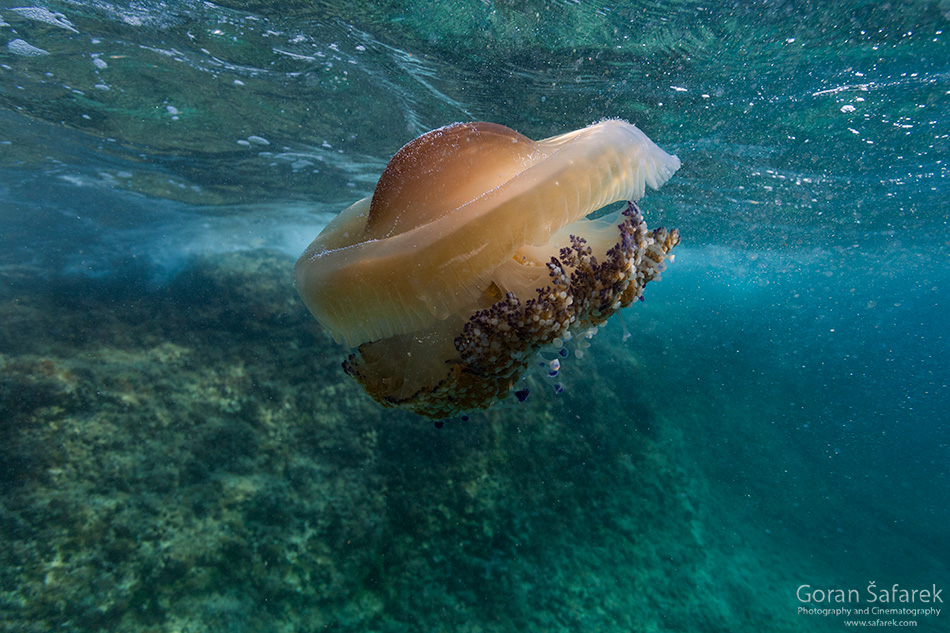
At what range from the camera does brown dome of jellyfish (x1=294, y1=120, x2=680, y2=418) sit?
5.29ft

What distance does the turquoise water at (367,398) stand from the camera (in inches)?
209

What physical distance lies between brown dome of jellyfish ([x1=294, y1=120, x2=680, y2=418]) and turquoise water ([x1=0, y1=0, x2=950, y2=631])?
4.54 metres

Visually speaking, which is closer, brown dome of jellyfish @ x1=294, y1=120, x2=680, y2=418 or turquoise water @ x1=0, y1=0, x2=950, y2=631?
brown dome of jellyfish @ x1=294, y1=120, x2=680, y2=418

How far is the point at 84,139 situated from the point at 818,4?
14566mm

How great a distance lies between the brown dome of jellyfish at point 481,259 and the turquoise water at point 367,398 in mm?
4543

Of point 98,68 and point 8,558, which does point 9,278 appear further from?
point 8,558

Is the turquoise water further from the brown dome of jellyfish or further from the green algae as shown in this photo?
the brown dome of jellyfish

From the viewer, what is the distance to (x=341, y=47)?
6.36 meters

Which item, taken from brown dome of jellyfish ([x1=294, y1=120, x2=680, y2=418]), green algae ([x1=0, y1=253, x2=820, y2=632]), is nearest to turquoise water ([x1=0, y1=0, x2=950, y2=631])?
green algae ([x1=0, y1=253, x2=820, y2=632])

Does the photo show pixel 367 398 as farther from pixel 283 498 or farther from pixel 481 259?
pixel 481 259

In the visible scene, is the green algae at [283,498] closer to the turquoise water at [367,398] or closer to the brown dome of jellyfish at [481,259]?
the turquoise water at [367,398]

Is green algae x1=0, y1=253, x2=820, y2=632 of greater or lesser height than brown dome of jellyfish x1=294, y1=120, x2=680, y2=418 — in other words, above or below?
below

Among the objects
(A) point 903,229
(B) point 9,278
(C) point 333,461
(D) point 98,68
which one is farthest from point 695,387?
(B) point 9,278

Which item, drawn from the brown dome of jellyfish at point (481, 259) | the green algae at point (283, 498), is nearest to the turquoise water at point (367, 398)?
the green algae at point (283, 498)
